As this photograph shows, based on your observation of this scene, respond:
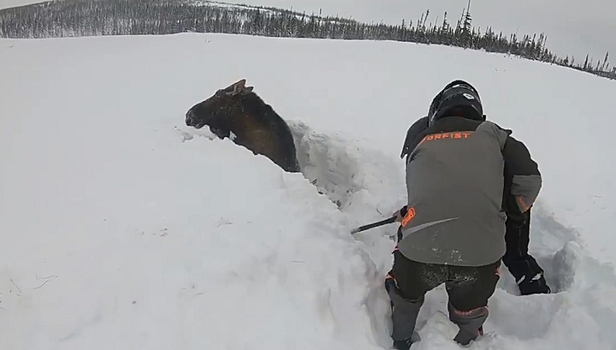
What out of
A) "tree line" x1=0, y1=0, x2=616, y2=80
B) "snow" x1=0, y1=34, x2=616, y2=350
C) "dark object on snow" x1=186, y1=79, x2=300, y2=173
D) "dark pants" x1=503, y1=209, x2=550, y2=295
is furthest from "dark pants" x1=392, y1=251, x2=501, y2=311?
"tree line" x1=0, y1=0, x2=616, y2=80

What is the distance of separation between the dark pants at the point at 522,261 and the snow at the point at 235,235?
160 millimetres

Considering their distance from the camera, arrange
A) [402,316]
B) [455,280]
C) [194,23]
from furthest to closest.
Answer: [194,23] < [402,316] < [455,280]

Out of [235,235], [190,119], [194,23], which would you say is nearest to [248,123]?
[190,119]

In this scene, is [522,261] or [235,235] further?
[522,261]

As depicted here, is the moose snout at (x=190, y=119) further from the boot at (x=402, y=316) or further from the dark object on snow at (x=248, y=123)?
the boot at (x=402, y=316)

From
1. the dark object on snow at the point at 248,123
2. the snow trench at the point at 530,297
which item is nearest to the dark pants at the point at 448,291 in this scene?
the snow trench at the point at 530,297

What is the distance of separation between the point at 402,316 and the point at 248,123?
3.56m

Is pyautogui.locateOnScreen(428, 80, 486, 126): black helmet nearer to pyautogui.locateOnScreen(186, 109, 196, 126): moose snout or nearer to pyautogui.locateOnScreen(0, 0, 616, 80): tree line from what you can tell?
pyautogui.locateOnScreen(186, 109, 196, 126): moose snout

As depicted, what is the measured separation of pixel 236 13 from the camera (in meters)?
64.9

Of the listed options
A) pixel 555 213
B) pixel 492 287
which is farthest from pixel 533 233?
pixel 492 287

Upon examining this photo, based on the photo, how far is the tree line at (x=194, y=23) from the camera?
43469 millimetres

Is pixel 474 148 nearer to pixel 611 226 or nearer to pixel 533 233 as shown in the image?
pixel 533 233

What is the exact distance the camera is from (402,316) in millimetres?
3098

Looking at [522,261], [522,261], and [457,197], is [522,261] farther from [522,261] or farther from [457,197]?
[457,197]
